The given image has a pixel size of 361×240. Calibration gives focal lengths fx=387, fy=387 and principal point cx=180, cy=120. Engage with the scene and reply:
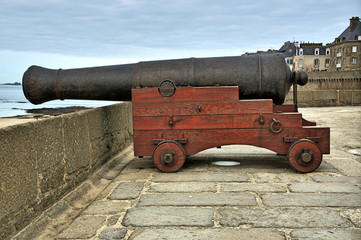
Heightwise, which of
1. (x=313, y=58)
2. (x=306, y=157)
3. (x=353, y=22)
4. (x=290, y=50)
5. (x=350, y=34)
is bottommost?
(x=306, y=157)

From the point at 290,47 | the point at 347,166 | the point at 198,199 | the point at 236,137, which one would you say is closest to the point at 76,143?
the point at 198,199

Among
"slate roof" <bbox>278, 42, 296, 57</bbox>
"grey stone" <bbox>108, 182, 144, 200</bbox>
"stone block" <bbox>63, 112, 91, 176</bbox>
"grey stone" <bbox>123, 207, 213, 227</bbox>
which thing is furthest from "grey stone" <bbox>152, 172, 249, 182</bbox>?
"slate roof" <bbox>278, 42, 296, 57</bbox>

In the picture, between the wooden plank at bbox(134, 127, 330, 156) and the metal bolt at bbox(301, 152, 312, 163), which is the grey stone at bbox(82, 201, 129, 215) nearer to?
the wooden plank at bbox(134, 127, 330, 156)

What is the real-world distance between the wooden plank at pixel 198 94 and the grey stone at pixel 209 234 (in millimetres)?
2095

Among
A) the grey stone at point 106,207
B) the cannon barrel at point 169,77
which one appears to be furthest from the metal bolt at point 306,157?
the grey stone at point 106,207

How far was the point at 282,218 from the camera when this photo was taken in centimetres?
295

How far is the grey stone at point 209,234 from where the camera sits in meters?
2.61

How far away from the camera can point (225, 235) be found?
2.64 m

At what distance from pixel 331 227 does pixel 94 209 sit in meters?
1.88

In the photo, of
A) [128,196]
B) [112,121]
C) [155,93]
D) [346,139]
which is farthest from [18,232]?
[346,139]

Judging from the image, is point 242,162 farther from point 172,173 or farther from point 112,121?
point 112,121

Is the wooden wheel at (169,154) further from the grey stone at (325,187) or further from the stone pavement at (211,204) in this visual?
the grey stone at (325,187)

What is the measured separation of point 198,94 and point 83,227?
2243mm

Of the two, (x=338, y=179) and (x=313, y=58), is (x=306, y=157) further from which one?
(x=313, y=58)
